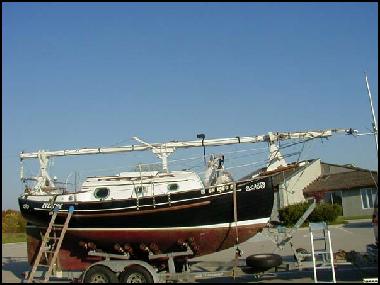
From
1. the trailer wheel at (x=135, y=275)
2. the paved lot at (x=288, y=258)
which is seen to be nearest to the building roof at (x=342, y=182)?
the paved lot at (x=288, y=258)

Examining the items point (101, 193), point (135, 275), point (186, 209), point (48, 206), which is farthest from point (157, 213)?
point (48, 206)

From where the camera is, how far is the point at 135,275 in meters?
12.7

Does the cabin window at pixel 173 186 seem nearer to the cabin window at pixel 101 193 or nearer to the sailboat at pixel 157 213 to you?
the sailboat at pixel 157 213

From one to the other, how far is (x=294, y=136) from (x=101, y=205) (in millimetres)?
6808

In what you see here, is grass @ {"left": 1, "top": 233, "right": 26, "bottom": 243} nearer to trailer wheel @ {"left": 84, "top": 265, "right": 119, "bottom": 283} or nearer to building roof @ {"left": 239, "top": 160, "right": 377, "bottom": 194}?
building roof @ {"left": 239, "top": 160, "right": 377, "bottom": 194}

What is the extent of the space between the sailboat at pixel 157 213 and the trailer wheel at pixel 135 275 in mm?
1792

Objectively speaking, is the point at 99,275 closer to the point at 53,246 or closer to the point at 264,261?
the point at 53,246

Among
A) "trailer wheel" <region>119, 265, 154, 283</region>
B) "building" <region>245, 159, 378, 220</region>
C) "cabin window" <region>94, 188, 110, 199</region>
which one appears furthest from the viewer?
"building" <region>245, 159, 378, 220</region>

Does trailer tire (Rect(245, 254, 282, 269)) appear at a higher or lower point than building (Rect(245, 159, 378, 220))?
lower

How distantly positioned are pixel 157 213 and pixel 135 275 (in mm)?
2312

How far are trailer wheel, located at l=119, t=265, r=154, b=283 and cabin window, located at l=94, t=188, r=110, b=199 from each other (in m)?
3.08

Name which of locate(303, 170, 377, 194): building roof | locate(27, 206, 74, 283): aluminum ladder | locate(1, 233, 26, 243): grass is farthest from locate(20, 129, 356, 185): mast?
locate(303, 170, 377, 194): building roof

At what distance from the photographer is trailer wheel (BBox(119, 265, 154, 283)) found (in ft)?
41.4

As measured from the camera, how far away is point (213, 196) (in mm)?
14523
